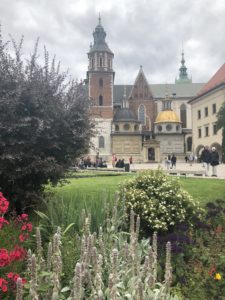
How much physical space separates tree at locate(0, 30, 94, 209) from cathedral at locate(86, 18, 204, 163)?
56.3 m

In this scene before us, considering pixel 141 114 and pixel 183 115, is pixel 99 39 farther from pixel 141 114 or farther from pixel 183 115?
pixel 183 115

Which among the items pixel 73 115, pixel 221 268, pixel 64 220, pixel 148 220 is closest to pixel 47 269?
pixel 64 220

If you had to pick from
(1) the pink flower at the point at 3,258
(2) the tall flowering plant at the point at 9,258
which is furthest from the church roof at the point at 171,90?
(1) the pink flower at the point at 3,258

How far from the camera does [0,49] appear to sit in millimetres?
7762

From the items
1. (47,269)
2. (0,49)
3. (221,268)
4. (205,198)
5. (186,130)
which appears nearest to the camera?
(47,269)

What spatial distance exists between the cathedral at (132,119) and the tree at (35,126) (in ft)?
185

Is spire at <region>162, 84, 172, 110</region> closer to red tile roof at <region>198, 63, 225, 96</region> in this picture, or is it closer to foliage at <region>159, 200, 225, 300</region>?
red tile roof at <region>198, 63, 225, 96</region>

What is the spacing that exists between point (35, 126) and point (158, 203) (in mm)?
2838

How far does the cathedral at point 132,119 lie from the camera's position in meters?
70.2

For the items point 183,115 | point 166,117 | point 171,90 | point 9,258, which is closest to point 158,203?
point 9,258

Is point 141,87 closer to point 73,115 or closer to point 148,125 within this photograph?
point 148,125

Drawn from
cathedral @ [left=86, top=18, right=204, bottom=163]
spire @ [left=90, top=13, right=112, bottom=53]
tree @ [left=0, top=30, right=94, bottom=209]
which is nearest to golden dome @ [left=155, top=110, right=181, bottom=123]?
cathedral @ [left=86, top=18, right=204, bottom=163]

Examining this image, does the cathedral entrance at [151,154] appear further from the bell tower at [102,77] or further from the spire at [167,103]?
the spire at [167,103]

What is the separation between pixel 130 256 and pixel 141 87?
8018 cm
